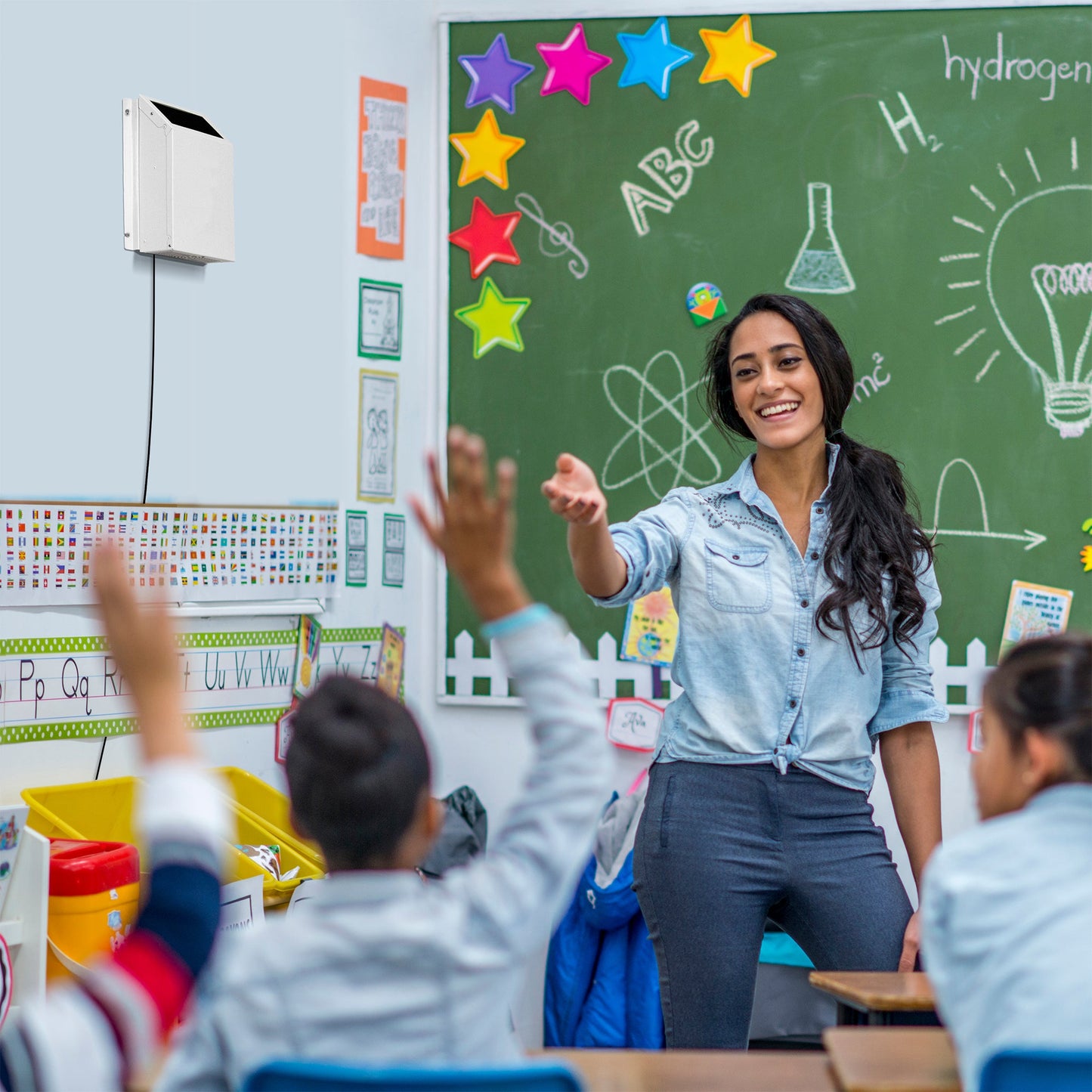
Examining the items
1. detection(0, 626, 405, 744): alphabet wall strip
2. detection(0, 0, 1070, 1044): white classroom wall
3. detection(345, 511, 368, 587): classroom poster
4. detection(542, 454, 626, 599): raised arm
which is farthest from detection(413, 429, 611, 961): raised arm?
detection(345, 511, 368, 587): classroom poster

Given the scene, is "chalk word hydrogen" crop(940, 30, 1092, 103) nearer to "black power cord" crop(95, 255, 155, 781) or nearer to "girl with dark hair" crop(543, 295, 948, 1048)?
"girl with dark hair" crop(543, 295, 948, 1048)

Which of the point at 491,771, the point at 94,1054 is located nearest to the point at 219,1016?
the point at 94,1054

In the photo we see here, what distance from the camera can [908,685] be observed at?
1.91 m

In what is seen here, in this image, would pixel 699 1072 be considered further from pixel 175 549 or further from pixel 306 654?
pixel 306 654

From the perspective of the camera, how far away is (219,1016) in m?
0.95

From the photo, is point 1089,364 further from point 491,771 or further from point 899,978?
point 899,978

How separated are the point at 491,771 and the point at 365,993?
231 cm

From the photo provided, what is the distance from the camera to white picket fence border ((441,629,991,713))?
3027mm

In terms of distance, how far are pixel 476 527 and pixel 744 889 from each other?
974 mm

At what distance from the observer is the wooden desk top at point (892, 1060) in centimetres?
113

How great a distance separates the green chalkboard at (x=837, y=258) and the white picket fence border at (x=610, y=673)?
3 cm

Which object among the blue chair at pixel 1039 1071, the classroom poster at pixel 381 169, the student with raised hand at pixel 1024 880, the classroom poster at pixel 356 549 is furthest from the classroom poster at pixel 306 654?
the blue chair at pixel 1039 1071

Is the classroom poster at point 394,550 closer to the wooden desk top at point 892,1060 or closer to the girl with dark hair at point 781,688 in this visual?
the girl with dark hair at point 781,688

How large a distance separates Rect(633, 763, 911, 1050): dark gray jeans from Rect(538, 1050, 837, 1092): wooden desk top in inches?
18.3
